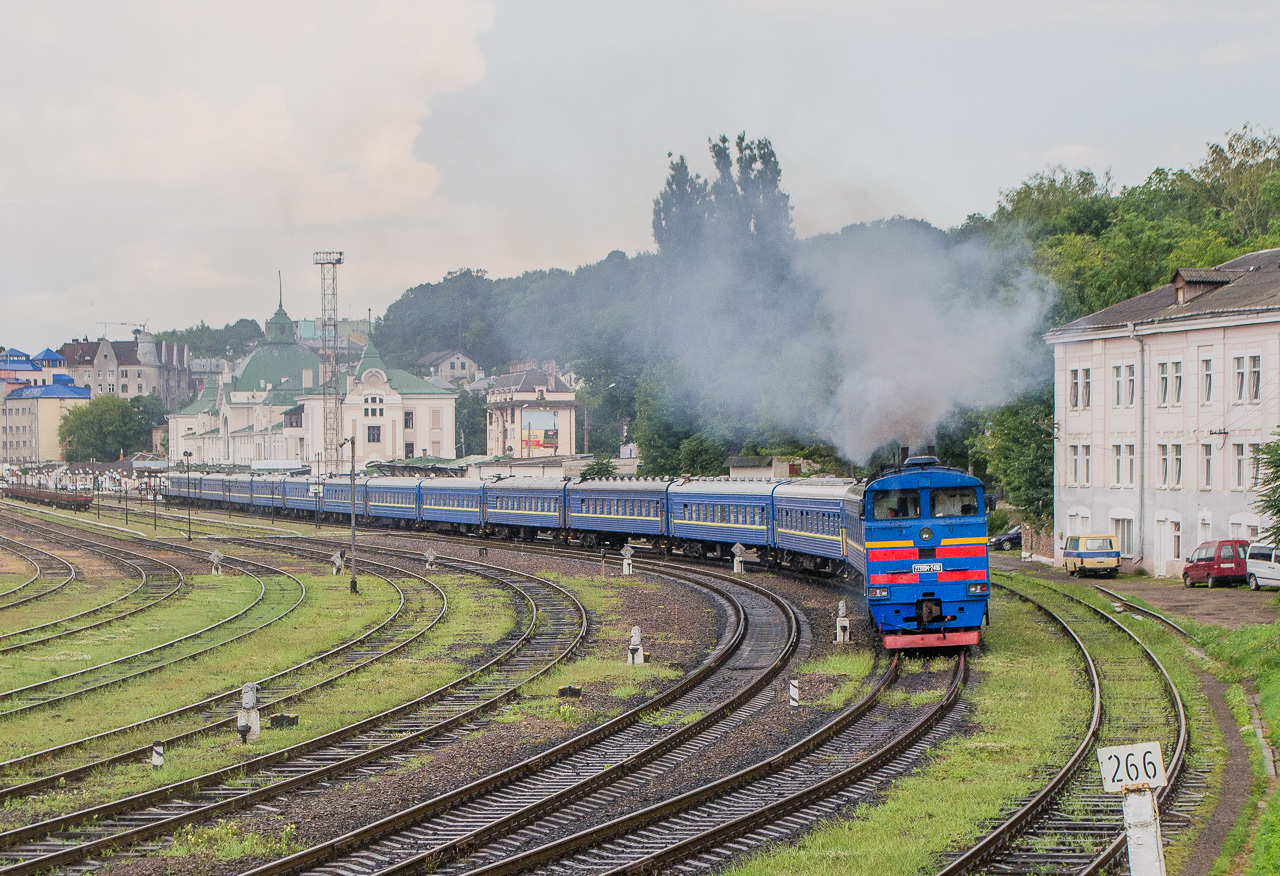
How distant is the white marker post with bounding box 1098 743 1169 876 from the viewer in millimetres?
8227

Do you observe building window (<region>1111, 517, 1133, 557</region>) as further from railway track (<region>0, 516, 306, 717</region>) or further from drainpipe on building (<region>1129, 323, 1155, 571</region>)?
railway track (<region>0, 516, 306, 717</region>)

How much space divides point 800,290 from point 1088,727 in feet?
156

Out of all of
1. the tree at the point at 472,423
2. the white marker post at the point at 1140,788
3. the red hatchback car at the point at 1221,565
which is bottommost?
the red hatchback car at the point at 1221,565

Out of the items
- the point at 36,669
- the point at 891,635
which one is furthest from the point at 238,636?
the point at 891,635

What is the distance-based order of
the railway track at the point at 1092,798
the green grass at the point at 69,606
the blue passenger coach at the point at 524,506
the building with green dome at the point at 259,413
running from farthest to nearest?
the building with green dome at the point at 259,413 < the blue passenger coach at the point at 524,506 < the green grass at the point at 69,606 < the railway track at the point at 1092,798

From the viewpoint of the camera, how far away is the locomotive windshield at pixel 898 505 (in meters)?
22.8

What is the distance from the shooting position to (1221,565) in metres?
36.5

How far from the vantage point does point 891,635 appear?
2342cm

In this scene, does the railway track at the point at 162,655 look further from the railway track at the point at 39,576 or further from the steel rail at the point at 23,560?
the steel rail at the point at 23,560

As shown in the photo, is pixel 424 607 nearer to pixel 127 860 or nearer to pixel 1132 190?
pixel 127 860

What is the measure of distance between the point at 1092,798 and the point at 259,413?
461ft

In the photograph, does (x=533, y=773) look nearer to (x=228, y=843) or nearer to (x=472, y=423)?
(x=228, y=843)

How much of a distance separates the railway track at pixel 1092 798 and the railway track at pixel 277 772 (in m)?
7.81

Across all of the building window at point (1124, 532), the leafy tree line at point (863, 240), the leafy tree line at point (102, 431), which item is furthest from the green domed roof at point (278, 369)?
the building window at point (1124, 532)
